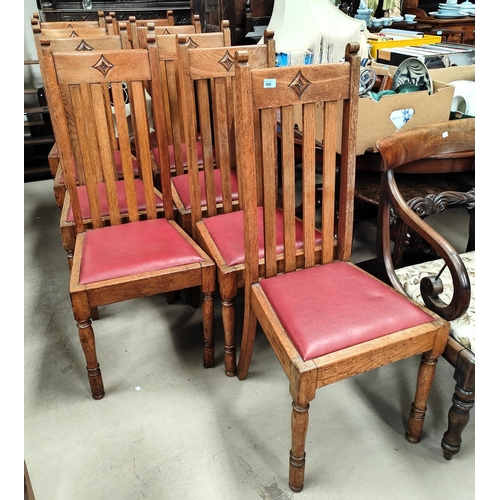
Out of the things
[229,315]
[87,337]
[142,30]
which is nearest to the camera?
[87,337]

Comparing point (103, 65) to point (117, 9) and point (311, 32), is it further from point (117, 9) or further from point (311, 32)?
point (117, 9)

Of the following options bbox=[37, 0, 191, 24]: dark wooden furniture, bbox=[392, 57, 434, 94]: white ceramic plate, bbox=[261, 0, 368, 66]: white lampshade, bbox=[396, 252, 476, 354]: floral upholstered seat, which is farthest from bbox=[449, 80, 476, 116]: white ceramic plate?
bbox=[37, 0, 191, 24]: dark wooden furniture

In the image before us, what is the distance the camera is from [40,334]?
6.46 ft

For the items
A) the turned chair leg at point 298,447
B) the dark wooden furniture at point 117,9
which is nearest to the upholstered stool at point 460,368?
the turned chair leg at point 298,447

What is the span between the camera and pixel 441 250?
48.2 inches


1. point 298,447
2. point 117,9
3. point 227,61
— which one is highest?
point 117,9

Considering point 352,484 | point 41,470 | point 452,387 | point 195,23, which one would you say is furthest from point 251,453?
point 195,23

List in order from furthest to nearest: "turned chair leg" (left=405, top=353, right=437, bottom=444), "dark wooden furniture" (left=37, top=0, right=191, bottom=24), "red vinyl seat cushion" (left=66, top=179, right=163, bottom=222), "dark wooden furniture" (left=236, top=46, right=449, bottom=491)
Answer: "dark wooden furniture" (left=37, top=0, right=191, bottom=24) < "red vinyl seat cushion" (left=66, top=179, right=163, bottom=222) < "turned chair leg" (left=405, top=353, right=437, bottom=444) < "dark wooden furniture" (left=236, top=46, right=449, bottom=491)

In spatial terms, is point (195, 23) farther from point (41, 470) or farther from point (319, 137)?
point (41, 470)

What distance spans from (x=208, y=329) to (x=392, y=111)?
1.10 meters

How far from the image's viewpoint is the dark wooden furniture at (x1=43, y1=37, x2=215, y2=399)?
1488 millimetres

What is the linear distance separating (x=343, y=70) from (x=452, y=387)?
1190 millimetres

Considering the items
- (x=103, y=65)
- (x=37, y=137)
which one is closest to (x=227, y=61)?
(x=103, y=65)

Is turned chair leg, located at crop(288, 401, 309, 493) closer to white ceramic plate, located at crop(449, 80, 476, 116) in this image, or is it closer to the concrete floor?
the concrete floor
